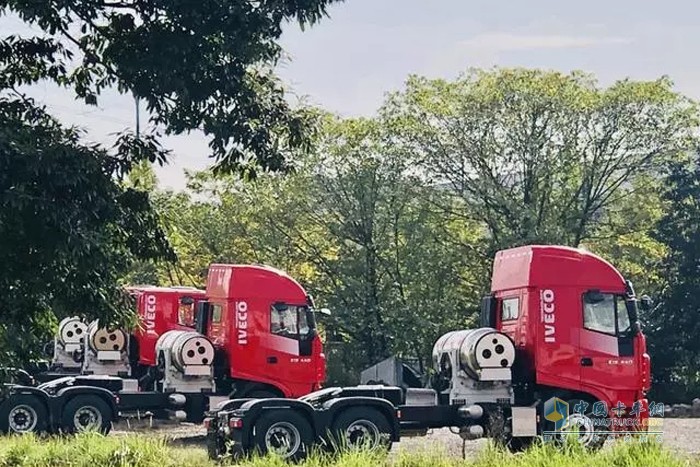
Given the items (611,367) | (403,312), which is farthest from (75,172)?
(403,312)

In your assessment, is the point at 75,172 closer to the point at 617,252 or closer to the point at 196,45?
the point at 196,45

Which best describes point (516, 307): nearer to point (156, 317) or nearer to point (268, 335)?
point (268, 335)

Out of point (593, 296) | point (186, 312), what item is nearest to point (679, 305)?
point (186, 312)

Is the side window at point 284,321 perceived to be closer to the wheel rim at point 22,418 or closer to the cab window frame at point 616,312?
the wheel rim at point 22,418

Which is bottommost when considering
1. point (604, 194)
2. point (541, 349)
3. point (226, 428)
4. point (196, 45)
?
point (226, 428)

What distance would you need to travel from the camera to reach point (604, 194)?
38.3m

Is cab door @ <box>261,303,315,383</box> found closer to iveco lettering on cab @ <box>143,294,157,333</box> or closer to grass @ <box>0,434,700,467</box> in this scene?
grass @ <box>0,434,700,467</box>

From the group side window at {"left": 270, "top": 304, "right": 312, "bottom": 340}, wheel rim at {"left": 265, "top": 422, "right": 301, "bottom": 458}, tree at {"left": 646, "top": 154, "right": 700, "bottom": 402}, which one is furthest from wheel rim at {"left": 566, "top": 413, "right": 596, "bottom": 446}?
tree at {"left": 646, "top": 154, "right": 700, "bottom": 402}

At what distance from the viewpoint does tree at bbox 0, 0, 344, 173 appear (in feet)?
36.0

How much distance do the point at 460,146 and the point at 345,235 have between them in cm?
494

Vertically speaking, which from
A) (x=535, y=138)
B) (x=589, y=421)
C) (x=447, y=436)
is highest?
(x=535, y=138)

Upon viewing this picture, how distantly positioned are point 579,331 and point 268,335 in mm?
6497

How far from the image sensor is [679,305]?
35.7m

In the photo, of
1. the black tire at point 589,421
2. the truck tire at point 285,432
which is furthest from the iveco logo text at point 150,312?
the black tire at point 589,421
